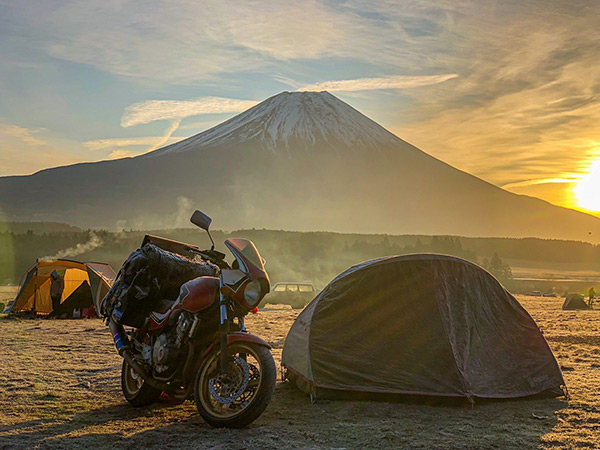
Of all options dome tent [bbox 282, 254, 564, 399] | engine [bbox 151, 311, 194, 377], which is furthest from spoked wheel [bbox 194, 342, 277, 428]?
dome tent [bbox 282, 254, 564, 399]

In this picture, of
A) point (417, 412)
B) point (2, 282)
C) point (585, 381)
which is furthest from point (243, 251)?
point (2, 282)

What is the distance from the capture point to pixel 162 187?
150 meters

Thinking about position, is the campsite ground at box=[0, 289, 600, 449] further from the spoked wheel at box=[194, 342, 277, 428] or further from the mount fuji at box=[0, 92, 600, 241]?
the mount fuji at box=[0, 92, 600, 241]

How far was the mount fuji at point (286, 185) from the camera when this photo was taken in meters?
144

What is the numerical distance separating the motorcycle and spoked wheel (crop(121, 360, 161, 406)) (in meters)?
0.18

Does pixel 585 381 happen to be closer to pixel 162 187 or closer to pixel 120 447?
pixel 120 447

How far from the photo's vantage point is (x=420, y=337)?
23.7ft

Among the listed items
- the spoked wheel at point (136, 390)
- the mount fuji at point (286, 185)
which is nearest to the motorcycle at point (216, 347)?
the spoked wheel at point (136, 390)

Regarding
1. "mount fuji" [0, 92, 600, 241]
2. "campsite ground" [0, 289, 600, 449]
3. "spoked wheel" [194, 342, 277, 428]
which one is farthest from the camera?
"mount fuji" [0, 92, 600, 241]

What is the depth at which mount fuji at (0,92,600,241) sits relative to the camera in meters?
144

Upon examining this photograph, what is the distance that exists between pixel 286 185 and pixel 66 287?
5657 inches

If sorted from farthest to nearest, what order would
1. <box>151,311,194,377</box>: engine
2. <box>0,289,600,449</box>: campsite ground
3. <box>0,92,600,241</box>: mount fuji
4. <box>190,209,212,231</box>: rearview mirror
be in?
<box>0,92,600,241</box>: mount fuji < <box>151,311,194,377</box>: engine < <box>190,209,212,231</box>: rearview mirror < <box>0,289,600,449</box>: campsite ground

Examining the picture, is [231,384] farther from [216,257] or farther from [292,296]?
[292,296]

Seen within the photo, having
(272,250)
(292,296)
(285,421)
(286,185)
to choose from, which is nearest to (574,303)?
(292,296)
